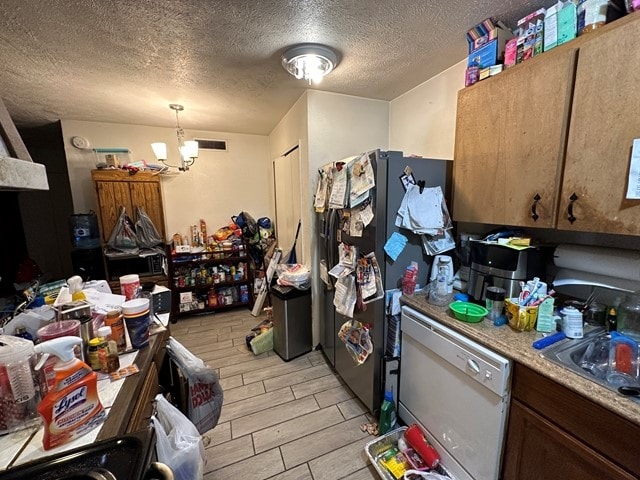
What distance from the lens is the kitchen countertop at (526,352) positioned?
2.54 ft

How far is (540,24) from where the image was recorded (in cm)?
120

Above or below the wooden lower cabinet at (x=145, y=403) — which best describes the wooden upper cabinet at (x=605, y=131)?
above

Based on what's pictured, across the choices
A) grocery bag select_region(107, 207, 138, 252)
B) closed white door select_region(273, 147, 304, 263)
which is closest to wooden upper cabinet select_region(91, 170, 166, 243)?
grocery bag select_region(107, 207, 138, 252)

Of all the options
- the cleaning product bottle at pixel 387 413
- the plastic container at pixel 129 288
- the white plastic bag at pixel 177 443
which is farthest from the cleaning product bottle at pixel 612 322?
the plastic container at pixel 129 288

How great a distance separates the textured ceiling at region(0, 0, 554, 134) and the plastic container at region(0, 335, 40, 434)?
1.45 metres

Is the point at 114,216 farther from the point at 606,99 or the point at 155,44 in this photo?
the point at 606,99

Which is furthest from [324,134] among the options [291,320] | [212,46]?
[291,320]

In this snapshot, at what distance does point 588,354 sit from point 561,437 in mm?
390

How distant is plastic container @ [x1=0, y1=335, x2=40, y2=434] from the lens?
714 millimetres

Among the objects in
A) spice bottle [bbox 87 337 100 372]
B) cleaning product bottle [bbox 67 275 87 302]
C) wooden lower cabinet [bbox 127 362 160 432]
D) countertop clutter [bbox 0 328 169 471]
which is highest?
cleaning product bottle [bbox 67 275 87 302]

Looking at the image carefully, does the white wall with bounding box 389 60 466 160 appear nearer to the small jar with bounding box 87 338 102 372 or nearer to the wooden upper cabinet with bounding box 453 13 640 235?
the wooden upper cabinet with bounding box 453 13 640 235

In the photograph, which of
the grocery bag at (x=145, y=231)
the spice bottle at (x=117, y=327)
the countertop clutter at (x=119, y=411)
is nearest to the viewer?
the countertop clutter at (x=119, y=411)

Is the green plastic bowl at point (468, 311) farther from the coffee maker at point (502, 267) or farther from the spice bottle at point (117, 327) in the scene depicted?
the spice bottle at point (117, 327)

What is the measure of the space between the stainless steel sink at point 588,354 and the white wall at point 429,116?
1.28 meters
